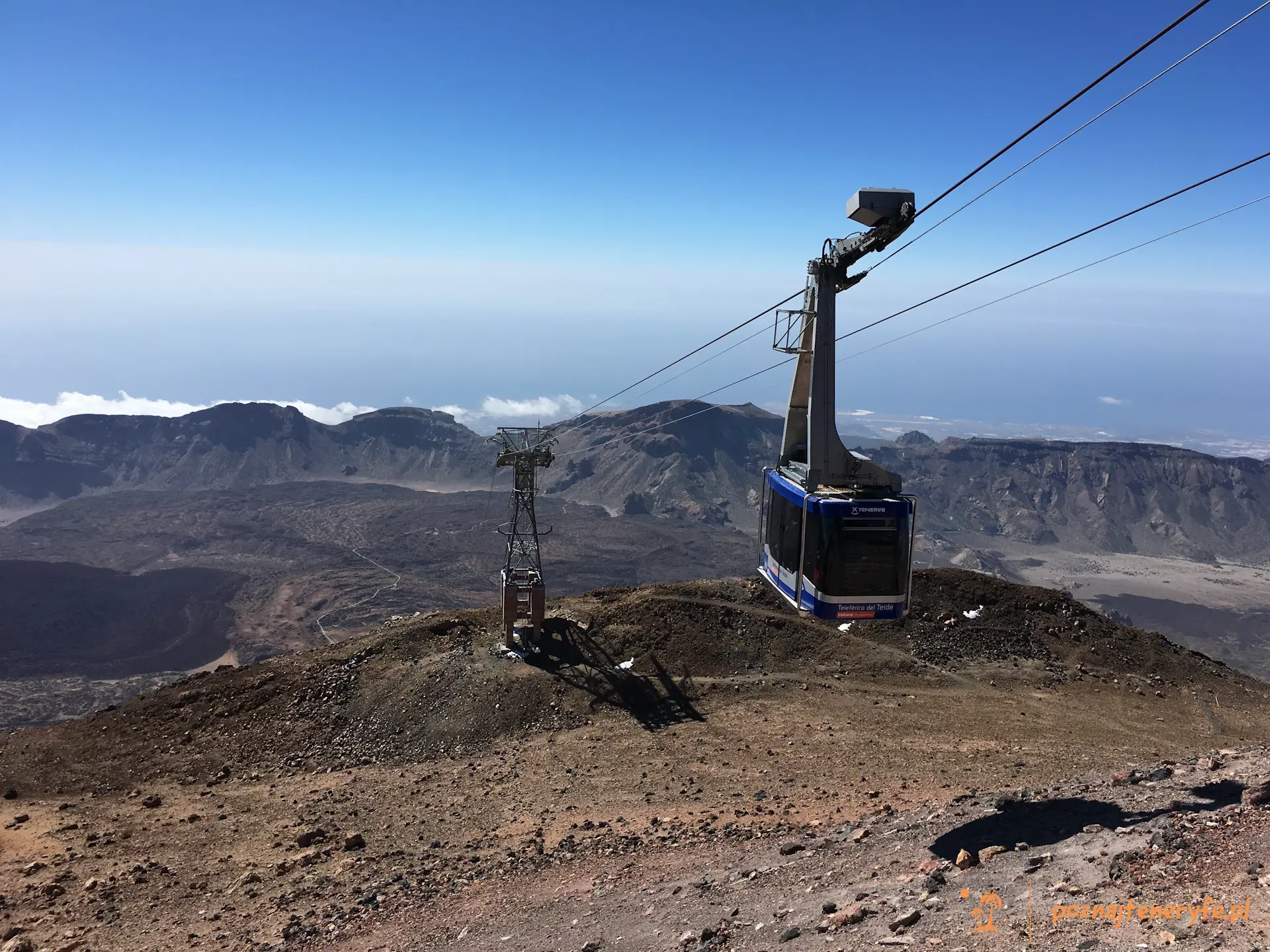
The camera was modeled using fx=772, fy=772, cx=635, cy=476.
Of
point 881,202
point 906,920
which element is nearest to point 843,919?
point 906,920

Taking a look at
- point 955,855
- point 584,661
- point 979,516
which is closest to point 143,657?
point 584,661

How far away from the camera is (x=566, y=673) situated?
25.8 meters

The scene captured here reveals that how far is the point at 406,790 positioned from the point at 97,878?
6.59 metres

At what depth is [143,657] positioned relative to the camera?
68.4 m

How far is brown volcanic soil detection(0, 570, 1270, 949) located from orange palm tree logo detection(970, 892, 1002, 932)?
263cm

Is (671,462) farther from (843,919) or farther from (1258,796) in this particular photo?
(843,919)

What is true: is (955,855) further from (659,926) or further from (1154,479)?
(1154,479)

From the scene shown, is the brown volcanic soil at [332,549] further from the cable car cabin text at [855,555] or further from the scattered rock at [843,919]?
the scattered rock at [843,919]

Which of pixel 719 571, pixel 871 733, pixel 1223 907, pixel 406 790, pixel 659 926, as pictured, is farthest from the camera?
pixel 719 571

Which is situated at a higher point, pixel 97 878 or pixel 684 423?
pixel 684 423

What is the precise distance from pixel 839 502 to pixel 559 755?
460 inches

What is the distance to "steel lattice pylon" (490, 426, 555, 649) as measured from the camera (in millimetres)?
27359

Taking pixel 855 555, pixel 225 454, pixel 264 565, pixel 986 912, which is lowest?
pixel 264 565

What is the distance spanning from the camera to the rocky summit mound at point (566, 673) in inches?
885
